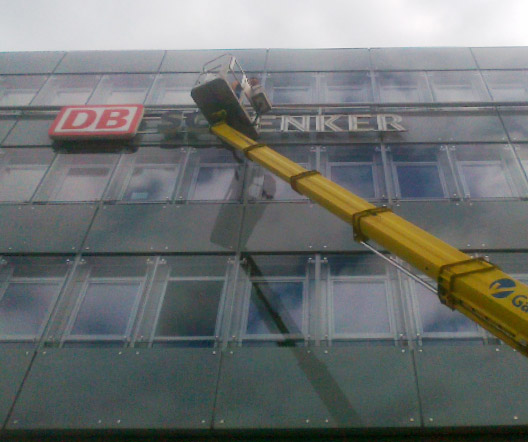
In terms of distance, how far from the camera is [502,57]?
64.7ft

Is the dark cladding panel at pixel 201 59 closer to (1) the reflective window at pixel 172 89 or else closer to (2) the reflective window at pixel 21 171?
(1) the reflective window at pixel 172 89

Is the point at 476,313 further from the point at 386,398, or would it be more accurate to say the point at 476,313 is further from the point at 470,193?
the point at 470,193

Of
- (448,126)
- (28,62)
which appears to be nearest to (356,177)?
(448,126)

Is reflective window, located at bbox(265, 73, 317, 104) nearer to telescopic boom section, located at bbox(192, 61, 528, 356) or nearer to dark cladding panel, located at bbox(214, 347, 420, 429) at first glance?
telescopic boom section, located at bbox(192, 61, 528, 356)

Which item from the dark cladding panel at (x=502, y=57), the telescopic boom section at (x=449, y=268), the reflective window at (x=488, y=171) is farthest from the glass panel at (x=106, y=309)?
the dark cladding panel at (x=502, y=57)

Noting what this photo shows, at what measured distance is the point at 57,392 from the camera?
1023cm

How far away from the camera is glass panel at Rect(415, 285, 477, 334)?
10945mm

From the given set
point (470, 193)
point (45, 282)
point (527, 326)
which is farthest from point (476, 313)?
point (45, 282)

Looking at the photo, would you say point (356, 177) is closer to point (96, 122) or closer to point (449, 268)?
A: point (449, 268)

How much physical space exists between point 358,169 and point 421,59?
7.13 metres

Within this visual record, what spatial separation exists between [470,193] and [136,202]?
9116 mm

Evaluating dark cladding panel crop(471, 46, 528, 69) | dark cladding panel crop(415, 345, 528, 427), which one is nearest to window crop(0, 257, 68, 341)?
dark cladding panel crop(415, 345, 528, 427)

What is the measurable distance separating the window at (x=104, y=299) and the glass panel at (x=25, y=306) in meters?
0.49

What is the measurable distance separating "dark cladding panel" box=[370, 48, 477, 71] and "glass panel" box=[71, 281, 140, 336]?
12.8m
